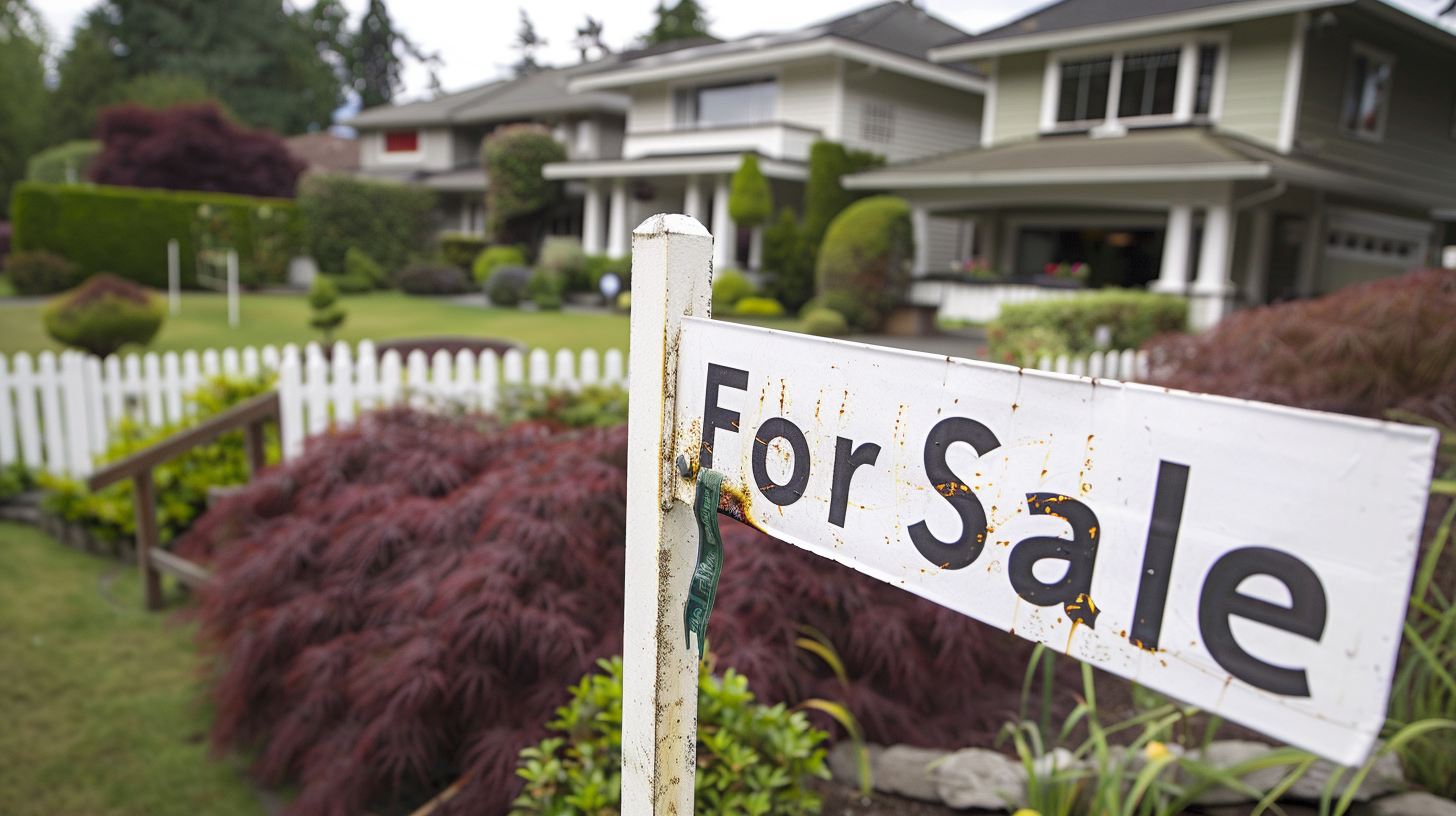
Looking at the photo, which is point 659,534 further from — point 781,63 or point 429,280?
point 429,280

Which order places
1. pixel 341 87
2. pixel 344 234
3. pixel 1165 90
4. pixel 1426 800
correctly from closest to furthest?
1. pixel 1426 800
2. pixel 1165 90
3. pixel 344 234
4. pixel 341 87

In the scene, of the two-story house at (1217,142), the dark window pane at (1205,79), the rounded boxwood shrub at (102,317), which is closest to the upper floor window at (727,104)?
the two-story house at (1217,142)

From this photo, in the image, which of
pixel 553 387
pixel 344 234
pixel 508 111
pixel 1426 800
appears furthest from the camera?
pixel 508 111

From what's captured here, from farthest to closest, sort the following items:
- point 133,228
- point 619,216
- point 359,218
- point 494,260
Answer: point 359,218 < point 619,216 < point 494,260 < point 133,228

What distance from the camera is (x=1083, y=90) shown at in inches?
693

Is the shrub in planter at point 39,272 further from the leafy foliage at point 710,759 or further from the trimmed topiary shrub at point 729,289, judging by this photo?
the leafy foliage at point 710,759

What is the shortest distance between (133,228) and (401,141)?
45.0 ft

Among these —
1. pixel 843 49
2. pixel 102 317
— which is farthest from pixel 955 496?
pixel 843 49

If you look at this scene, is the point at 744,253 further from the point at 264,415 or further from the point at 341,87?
the point at 341,87

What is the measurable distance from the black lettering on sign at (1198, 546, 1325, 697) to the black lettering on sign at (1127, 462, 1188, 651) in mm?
36

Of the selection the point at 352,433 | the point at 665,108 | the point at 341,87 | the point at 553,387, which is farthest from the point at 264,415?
the point at 341,87

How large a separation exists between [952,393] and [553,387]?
4959 millimetres

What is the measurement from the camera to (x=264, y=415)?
15.9 feet

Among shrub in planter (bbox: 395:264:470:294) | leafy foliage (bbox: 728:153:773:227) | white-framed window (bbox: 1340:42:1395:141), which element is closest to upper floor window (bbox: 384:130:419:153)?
shrub in planter (bbox: 395:264:470:294)
